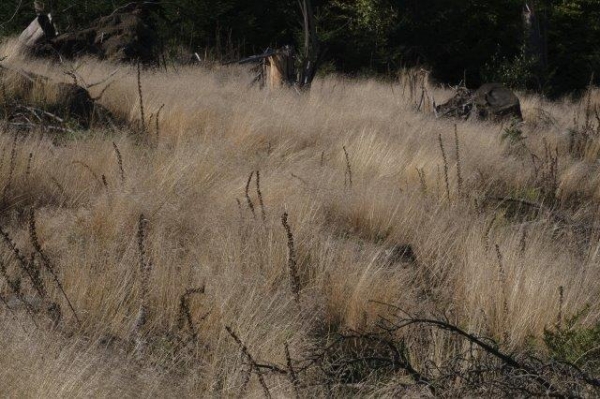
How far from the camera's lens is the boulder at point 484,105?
10.4m

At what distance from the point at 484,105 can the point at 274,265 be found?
7.63 metres

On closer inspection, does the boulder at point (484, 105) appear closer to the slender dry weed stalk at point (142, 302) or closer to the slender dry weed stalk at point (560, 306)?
the slender dry weed stalk at point (560, 306)

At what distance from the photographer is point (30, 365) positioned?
244 centimetres

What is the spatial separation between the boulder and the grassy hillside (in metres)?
3.83

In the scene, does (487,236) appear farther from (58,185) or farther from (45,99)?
(45,99)

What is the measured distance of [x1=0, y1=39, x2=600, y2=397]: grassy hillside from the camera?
272cm

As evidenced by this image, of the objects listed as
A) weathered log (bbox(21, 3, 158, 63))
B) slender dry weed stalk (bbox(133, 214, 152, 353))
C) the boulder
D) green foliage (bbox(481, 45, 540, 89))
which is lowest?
green foliage (bbox(481, 45, 540, 89))

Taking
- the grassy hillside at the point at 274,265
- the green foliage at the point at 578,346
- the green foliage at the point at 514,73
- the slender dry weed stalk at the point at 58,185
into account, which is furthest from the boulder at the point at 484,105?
the green foliage at the point at 578,346

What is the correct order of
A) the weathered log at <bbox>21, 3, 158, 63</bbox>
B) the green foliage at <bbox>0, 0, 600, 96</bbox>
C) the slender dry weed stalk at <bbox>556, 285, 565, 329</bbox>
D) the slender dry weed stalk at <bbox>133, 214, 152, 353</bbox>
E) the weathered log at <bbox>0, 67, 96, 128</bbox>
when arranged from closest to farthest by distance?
the slender dry weed stalk at <bbox>133, 214, 152, 353</bbox>, the slender dry weed stalk at <bbox>556, 285, 565, 329</bbox>, the weathered log at <bbox>0, 67, 96, 128</bbox>, the weathered log at <bbox>21, 3, 158, 63</bbox>, the green foliage at <bbox>0, 0, 600, 96</bbox>

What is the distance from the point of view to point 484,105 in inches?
419

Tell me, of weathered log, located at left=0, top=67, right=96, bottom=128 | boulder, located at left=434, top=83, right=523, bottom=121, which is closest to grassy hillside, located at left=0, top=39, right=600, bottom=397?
weathered log, located at left=0, top=67, right=96, bottom=128

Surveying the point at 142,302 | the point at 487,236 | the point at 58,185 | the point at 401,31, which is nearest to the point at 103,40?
the point at 58,185

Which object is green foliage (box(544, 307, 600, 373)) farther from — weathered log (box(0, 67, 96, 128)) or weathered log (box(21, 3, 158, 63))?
weathered log (box(21, 3, 158, 63))

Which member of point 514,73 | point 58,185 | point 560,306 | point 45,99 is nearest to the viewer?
point 560,306
